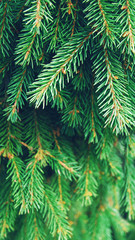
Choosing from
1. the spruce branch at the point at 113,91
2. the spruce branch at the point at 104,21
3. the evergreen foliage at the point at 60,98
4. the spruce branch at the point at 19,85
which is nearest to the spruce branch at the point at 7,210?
the evergreen foliage at the point at 60,98

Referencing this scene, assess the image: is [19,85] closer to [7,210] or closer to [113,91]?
[113,91]

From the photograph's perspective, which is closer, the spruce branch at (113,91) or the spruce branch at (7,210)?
the spruce branch at (113,91)

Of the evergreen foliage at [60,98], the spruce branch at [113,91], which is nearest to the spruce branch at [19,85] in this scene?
the evergreen foliage at [60,98]

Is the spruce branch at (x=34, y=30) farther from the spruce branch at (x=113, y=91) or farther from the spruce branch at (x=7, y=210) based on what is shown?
the spruce branch at (x=7, y=210)

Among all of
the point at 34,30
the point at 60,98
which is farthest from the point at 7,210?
the point at 34,30

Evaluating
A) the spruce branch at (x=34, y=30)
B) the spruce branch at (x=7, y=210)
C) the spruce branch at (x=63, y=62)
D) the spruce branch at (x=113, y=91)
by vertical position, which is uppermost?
the spruce branch at (x=34, y=30)

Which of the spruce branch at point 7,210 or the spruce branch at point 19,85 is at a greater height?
the spruce branch at point 19,85

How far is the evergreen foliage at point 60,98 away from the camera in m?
0.53

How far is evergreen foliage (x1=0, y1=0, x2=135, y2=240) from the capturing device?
53 centimetres

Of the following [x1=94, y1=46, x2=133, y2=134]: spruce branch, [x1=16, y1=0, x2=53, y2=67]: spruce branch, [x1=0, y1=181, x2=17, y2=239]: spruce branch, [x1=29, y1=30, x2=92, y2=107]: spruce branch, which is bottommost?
[x1=0, y1=181, x2=17, y2=239]: spruce branch

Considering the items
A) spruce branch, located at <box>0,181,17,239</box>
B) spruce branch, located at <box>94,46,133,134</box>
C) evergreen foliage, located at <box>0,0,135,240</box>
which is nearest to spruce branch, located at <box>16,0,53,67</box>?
evergreen foliage, located at <box>0,0,135,240</box>

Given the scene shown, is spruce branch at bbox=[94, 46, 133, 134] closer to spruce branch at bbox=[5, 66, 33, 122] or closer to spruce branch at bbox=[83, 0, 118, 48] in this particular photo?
spruce branch at bbox=[83, 0, 118, 48]

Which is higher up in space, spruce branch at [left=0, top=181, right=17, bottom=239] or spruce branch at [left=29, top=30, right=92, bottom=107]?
spruce branch at [left=29, top=30, right=92, bottom=107]

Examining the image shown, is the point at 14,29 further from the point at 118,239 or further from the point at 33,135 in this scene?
the point at 118,239
